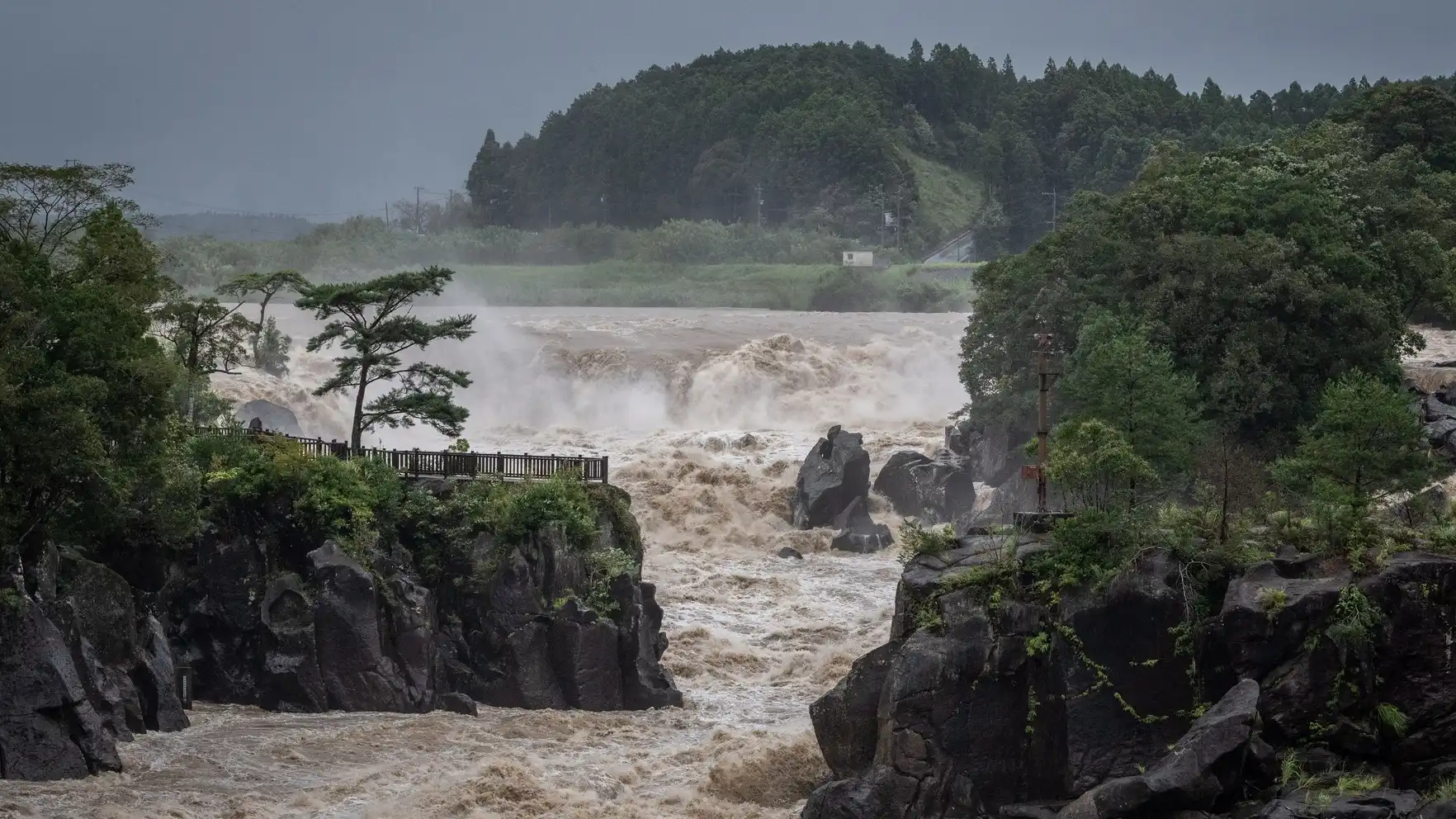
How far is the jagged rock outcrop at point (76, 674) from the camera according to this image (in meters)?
31.1

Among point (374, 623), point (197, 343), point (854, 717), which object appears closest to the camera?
point (854, 717)

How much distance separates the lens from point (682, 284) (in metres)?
143

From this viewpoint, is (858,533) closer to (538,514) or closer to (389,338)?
(389,338)

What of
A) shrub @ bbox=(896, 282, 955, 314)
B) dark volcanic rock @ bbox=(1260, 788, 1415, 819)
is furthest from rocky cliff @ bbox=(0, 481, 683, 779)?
shrub @ bbox=(896, 282, 955, 314)

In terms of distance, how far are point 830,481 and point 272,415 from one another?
16.8 meters

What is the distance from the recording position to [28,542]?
33.0 m

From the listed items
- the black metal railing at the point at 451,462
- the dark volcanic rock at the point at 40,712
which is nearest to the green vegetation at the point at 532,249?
the black metal railing at the point at 451,462

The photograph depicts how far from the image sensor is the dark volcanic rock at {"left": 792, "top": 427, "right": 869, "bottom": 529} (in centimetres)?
5838

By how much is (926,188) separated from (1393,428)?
135793 millimetres

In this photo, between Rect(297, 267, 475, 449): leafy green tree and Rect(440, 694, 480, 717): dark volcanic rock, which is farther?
Rect(297, 267, 475, 449): leafy green tree

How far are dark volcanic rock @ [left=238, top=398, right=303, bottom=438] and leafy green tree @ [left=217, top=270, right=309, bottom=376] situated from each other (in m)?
1.58

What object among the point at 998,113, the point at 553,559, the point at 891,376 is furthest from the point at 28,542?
the point at 998,113

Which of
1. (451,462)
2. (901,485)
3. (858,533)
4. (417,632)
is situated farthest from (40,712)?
(901,485)

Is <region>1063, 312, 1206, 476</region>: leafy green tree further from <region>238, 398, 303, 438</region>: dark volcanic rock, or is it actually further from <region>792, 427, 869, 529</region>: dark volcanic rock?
<region>238, 398, 303, 438</region>: dark volcanic rock
